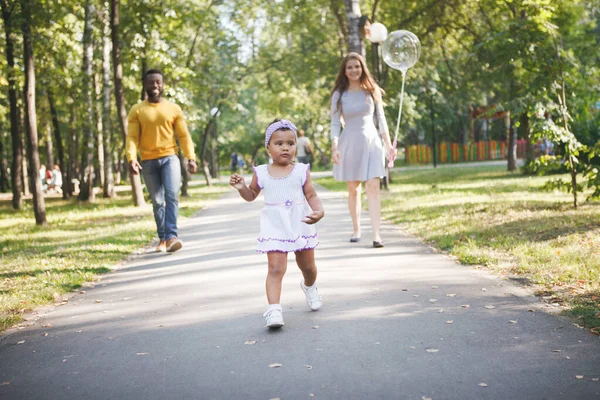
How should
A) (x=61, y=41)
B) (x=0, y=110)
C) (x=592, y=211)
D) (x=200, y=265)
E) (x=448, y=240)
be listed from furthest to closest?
(x=0, y=110) < (x=61, y=41) < (x=592, y=211) < (x=448, y=240) < (x=200, y=265)

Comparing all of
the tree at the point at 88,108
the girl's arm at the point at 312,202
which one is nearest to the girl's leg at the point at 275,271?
the girl's arm at the point at 312,202

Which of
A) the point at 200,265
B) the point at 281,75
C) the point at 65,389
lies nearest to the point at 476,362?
the point at 65,389

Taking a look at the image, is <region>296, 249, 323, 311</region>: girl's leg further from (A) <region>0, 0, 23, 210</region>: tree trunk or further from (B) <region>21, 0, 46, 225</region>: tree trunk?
(A) <region>0, 0, 23, 210</region>: tree trunk

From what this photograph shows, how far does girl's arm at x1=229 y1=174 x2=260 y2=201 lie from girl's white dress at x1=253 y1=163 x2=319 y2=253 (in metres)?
0.05

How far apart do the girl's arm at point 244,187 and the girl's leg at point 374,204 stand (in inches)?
137

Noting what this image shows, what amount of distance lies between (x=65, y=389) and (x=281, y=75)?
2929cm

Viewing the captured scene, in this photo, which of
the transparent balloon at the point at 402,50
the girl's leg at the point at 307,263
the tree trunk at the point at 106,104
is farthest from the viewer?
the tree trunk at the point at 106,104

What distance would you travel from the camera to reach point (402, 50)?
11.8 m

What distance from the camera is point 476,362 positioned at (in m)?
3.78

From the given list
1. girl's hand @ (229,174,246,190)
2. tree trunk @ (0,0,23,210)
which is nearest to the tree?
tree trunk @ (0,0,23,210)

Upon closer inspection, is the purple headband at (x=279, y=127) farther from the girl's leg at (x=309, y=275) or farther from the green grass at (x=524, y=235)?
the green grass at (x=524, y=235)

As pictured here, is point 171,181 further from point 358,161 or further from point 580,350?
point 580,350

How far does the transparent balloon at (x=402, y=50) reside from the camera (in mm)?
11711

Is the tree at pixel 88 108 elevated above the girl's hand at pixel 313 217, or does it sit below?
above
